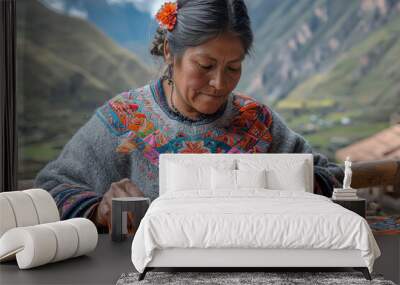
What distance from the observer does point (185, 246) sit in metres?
4.80

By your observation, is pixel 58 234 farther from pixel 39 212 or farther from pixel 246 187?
pixel 246 187

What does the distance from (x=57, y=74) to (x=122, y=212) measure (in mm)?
1805

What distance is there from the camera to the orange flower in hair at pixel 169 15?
6.96 metres

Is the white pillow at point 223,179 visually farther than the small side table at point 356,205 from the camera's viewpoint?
No

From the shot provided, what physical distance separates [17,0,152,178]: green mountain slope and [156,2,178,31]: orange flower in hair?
54 cm

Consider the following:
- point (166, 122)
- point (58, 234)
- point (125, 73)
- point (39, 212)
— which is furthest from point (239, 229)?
point (125, 73)

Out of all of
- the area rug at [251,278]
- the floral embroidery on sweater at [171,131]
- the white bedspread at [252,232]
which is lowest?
the area rug at [251,278]

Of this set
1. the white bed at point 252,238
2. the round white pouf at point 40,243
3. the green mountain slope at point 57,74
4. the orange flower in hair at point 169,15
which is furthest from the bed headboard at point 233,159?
the white bed at point 252,238

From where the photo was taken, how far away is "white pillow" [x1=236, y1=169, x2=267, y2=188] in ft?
20.9

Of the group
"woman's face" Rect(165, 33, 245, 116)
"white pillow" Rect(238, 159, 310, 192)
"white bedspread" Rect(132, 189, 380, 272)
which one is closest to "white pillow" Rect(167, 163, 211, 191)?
"white pillow" Rect(238, 159, 310, 192)

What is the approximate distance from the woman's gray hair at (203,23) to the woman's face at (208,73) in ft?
0.24

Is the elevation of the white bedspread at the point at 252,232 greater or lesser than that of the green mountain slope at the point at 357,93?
lesser

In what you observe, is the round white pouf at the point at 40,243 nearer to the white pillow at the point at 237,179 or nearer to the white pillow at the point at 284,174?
the white pillow at the point at 237,179

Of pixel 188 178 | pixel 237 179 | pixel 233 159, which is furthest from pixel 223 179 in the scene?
pixel 233 159
